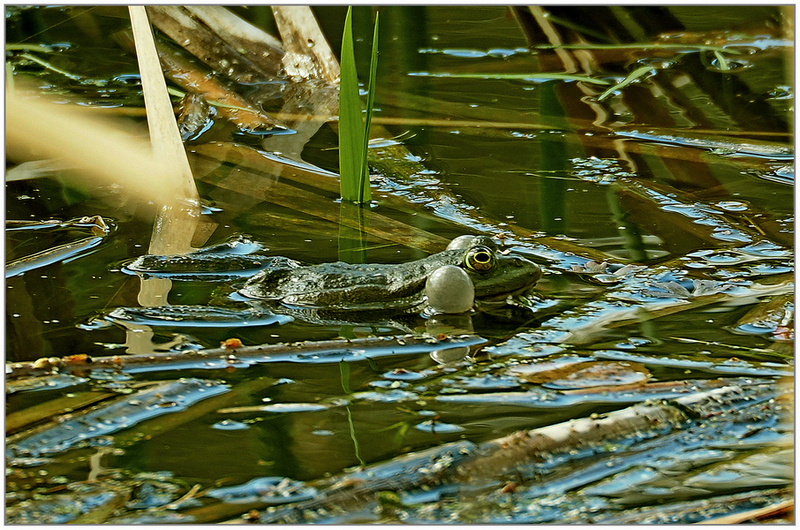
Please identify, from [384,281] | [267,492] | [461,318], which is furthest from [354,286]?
[267,492]

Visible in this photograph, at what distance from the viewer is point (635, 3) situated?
22.3 feet

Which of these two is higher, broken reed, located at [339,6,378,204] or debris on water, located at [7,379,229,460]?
broken reed, located at [339,6,378,204]

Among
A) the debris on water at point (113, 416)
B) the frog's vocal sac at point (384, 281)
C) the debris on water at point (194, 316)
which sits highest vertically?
the frog's vocal sac at point (384, 281)

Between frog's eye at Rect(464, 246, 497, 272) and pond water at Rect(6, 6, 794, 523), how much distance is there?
223 millimetres

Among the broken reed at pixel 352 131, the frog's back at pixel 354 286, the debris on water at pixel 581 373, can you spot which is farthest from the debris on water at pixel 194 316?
the broken reed at pixel 352 131

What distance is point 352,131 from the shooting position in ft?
13.5

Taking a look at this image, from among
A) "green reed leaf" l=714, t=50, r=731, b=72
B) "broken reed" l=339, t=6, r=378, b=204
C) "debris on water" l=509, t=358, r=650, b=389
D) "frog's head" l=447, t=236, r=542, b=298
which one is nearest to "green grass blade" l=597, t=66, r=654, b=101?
"green reed leaf" l=714, t=50, r=731, b=72

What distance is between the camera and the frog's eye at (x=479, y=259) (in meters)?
3.20

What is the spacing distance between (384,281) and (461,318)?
33 centimetres

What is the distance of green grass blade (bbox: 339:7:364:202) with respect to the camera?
394 cm

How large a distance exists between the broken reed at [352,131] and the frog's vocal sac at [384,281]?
0.88 m

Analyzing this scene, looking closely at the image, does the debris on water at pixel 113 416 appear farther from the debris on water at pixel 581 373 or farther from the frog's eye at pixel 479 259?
the frog's eye at pixel 479 259

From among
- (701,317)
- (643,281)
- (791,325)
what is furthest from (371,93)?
(791,325)

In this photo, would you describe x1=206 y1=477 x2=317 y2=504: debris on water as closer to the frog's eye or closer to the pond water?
the pond water
